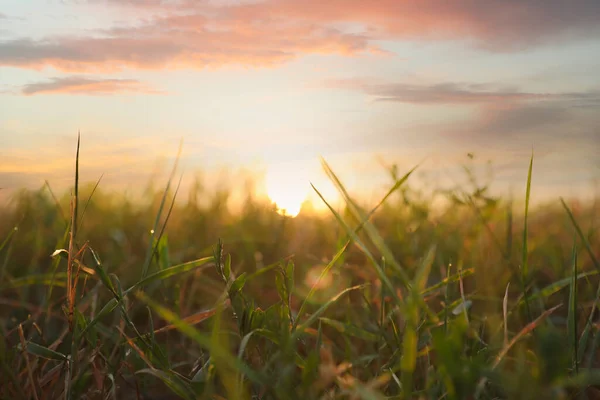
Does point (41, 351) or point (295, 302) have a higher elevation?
point (41, 351)

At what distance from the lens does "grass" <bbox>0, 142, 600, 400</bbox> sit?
1.13 meters

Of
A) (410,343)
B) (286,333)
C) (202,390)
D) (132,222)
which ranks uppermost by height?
(410,343)

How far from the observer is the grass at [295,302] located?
3.71 ft

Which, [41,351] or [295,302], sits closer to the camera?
[41,351]

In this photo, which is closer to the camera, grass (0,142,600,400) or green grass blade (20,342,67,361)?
grass (0,142,600,400)

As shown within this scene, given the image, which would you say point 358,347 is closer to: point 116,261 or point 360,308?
point 360,308

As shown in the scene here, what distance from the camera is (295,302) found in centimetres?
221

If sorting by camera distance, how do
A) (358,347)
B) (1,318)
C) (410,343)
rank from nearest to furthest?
1. (410,343)
2. (358,347)
3. (1,318)

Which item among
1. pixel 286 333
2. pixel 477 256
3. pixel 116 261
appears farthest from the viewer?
pixel 116 261

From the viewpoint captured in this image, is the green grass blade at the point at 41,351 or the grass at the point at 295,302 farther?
the green grass blade at the point at 41,351

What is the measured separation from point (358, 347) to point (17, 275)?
5.02ft

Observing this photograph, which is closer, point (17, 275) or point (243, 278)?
point (243, 278)

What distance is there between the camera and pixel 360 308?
2160 millimetres

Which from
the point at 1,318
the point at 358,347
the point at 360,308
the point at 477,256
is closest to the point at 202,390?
the point at 358,347
